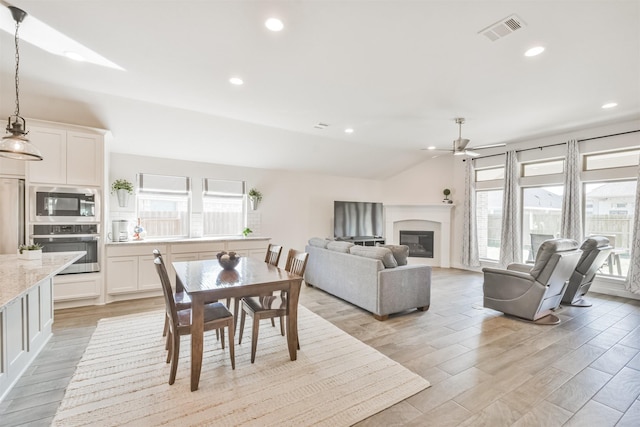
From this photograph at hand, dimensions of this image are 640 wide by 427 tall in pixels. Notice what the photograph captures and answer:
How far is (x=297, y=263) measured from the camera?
3.11 meters

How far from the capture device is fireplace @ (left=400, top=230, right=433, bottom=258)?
7.72 m

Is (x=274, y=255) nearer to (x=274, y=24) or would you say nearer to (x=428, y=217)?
(x=274, y=24)

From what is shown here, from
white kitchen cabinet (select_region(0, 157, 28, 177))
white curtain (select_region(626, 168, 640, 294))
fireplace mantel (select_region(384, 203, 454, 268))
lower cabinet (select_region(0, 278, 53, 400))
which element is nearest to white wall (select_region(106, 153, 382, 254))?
fireplace mantel (select_region(384, 203, 454, 268))

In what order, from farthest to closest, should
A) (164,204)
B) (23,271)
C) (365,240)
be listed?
(365,240) < (164,204) < (23,271)

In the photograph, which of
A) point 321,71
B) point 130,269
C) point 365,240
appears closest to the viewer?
point 321,71

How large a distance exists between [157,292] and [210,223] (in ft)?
5.62

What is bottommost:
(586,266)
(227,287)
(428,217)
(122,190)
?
(586,266)

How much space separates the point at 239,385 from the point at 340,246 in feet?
8.60

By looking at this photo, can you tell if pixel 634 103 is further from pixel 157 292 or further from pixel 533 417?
pixel 157 292

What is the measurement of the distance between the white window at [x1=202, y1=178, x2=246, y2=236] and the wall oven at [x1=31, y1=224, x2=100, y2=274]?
1.99 metres

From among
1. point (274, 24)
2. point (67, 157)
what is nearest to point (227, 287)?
point (274, 24)

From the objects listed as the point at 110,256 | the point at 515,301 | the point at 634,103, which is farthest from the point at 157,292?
the point at 634,103

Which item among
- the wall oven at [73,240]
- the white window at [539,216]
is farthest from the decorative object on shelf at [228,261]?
the white window at [539,216]

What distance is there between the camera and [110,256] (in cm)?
425
